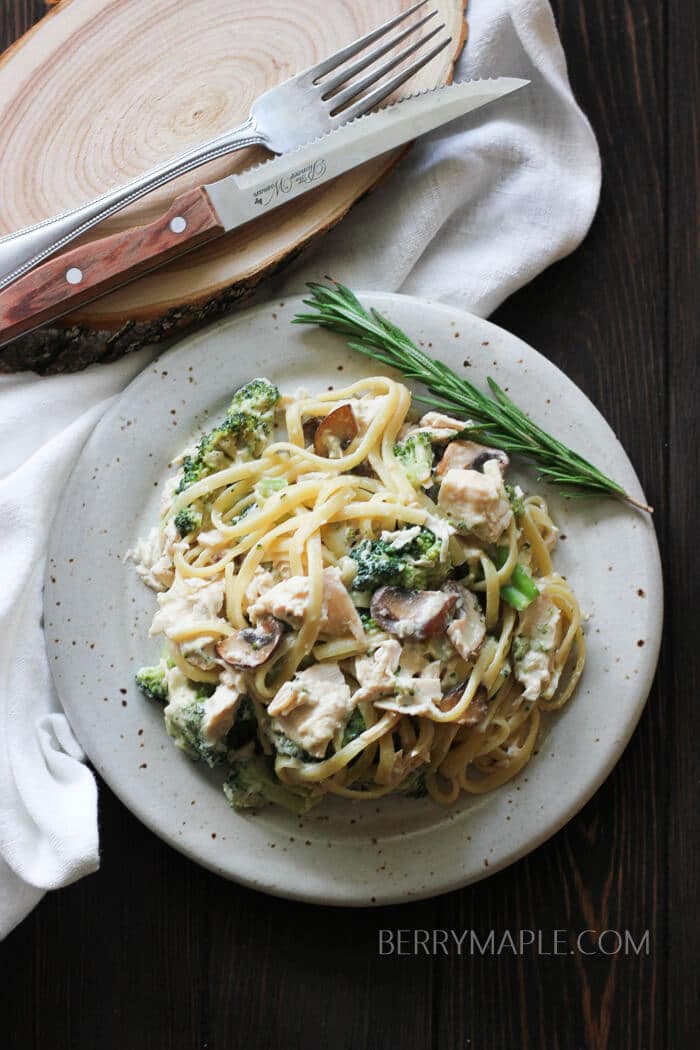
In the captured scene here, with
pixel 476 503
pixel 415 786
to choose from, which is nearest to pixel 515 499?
pixel 476 503

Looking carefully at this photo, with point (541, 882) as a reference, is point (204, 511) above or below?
above

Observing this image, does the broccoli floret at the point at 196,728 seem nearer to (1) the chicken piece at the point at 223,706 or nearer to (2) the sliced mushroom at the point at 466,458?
(1) the chicken piece at the point at 223,706

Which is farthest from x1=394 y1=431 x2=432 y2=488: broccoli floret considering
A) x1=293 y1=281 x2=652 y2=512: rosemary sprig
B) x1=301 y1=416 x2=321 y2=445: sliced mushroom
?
x1=301 y1=416 x2=321 y2=445: sliced mushroom

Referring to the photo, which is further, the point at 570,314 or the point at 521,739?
the point at 570,314

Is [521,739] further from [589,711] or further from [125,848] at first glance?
[125,848]

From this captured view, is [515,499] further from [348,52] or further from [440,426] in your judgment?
[348,52]

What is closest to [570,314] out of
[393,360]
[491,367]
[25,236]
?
[491,367]

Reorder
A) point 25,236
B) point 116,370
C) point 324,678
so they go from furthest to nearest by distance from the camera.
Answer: point 116,370 → point 25,236 → point 324,678
